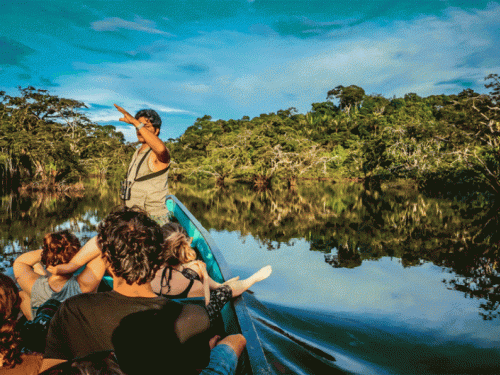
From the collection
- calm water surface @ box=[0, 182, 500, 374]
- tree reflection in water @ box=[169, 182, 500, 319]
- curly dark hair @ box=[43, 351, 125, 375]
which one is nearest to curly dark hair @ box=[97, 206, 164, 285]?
curly dark hair @ box=[43, 351, 125, 375]

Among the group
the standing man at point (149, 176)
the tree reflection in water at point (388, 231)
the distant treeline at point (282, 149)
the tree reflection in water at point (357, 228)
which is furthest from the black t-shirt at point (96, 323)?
the distant treeline at point (282, 149)

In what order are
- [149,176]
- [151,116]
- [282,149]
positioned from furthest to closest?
1. [282,149]
2. [149,176]
3. [151,116]

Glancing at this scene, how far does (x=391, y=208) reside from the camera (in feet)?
37.9

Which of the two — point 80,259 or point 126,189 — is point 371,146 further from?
point 80,259

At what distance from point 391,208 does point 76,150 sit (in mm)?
14130

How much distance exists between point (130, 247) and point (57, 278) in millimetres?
1016

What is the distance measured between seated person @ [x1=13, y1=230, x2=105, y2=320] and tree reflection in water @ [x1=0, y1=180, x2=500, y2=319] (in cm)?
368

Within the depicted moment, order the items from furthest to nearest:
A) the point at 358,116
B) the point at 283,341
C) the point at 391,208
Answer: the point at 358,116
the point at 391,208
the point at 283,341

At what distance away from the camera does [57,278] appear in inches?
76.7

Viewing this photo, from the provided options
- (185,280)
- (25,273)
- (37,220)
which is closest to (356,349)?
(185,280)

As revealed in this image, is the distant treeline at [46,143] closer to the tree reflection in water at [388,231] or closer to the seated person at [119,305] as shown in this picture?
the tree reflection in water at [388,231]

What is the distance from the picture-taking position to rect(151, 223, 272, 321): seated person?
2.21 meters

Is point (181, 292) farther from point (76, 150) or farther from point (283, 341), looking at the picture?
point (76, 150)

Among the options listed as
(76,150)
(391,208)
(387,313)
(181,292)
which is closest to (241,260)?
(387,313)
